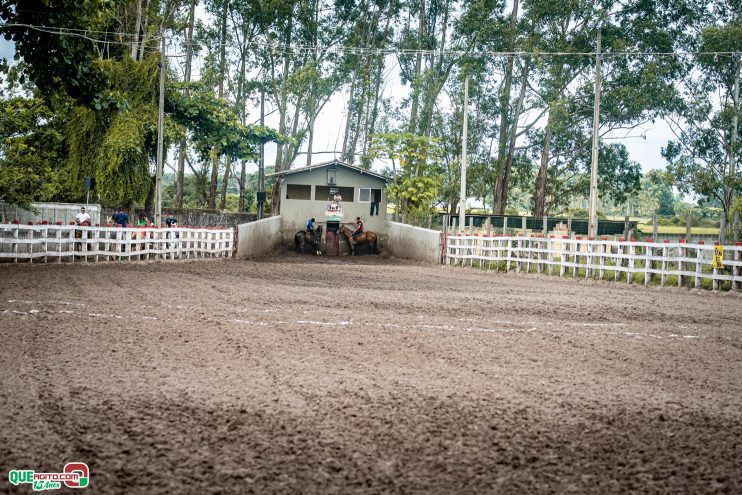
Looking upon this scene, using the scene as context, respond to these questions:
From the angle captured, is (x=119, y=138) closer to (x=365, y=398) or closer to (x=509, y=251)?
(x=509, y=251)

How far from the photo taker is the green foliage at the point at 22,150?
2094cm

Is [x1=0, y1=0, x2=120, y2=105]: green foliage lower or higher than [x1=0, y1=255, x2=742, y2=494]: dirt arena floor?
higher

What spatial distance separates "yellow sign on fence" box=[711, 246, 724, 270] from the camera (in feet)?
54.6

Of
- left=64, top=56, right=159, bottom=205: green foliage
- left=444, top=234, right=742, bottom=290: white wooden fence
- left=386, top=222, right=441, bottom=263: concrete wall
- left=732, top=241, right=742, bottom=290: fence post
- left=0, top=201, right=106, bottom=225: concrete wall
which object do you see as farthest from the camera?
left=64, top=56, right=159, bottom=205: green foliage

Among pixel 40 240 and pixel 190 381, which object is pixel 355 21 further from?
pixel 190 381

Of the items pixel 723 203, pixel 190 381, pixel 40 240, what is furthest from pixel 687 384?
pixel 723 203

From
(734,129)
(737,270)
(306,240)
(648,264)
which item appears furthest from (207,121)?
(734,129)

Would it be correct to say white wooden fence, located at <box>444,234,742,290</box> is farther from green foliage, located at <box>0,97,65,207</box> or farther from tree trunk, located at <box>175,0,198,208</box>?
tree trunk, located at <box>175,0,198,208</box>

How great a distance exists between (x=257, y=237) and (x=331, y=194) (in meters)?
8.50

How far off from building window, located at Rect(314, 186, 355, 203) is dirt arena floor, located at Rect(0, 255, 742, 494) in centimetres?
2669

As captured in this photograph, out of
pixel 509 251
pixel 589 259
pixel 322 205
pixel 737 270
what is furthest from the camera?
pixel 322 205

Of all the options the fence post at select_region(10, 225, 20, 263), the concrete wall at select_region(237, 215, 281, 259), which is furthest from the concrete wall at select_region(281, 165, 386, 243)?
the fence post at select_region(10, 225, 20, 263)

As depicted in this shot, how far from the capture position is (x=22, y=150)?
21531mm

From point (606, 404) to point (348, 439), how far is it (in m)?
2.19
